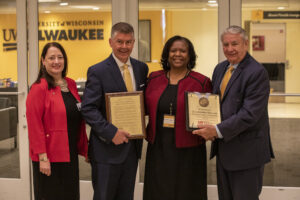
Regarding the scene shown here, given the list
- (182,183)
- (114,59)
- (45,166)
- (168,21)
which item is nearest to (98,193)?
(45,166)

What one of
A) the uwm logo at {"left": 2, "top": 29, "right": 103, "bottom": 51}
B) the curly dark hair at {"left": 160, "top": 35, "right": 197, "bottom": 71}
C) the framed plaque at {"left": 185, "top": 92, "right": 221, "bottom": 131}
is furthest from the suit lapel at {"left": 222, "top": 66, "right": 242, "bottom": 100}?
the uwm logo at {"left": 2, "top": 29, "right": 103, "bottom": 51}

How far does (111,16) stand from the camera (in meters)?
4.25

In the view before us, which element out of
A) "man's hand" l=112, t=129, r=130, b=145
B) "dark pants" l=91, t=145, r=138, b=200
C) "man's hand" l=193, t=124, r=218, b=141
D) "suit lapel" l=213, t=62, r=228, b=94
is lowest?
"dark pants" l=91, t=145, r=138, b=200

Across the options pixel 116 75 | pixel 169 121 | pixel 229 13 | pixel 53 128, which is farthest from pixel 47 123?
pixel 229 13

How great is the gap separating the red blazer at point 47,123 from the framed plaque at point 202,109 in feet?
3.02

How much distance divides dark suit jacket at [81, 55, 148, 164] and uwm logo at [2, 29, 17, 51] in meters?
1.95

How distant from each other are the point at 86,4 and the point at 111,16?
33 cm

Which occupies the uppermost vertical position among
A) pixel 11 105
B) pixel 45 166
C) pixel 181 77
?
pixel 181 77

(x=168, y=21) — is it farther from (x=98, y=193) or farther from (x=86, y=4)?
(x=98, y=193)

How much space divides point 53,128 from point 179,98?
3.11 feet

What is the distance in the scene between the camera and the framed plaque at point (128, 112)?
279 centimetres

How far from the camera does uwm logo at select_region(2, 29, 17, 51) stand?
4438 millimetres

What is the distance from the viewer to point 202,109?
2750mm

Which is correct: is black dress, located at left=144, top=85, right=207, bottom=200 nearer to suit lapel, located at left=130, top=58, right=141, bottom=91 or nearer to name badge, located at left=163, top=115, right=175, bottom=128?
name badge, located at left=163, top=115, right=175, bottom=128
